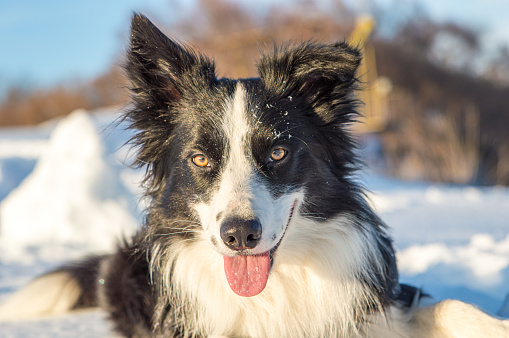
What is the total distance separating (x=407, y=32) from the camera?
32656 millimetres

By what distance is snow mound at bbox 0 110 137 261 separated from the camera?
21.2ft

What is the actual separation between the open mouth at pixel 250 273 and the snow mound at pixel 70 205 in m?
3.97

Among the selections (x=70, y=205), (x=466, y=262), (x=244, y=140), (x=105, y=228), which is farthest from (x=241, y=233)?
(x=70, y=205)

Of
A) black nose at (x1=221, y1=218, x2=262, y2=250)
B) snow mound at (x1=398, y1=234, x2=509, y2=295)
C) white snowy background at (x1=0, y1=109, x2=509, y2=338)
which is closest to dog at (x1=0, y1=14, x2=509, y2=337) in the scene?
black nose at (x1=221, y1=218, x2=262, y2=250)

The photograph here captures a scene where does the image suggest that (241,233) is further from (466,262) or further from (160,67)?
(466,262)

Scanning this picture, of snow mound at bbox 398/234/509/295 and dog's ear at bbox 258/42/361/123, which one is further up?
dog's ear at bbox 258/42/361/123

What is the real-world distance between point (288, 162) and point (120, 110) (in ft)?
4.23

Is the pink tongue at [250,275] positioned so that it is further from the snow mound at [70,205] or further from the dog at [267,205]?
the snow mound at [70,205]

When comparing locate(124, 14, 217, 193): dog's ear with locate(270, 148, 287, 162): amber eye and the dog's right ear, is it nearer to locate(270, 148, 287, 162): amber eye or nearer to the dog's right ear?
the dog's right ear

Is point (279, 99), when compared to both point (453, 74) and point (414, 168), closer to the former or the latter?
point (414, 168)

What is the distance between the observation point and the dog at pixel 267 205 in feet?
8.62

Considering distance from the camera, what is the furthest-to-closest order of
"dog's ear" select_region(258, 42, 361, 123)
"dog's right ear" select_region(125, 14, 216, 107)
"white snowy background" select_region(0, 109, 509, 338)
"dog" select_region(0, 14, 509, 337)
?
"white snowy background" select_region(0, 109, 509, 338), "dog's ear" select_region(258, 42, 361, 123), "dog's right ear" select_region(125, 14, 216, 107), "dog" select_region(0, 14, 509, 337)

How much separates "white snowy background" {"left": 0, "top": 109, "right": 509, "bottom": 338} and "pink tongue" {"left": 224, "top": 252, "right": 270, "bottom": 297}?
134 centimetres


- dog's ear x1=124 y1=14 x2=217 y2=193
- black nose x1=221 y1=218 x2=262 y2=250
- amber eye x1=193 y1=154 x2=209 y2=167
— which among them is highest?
dog's ear x1=124 y1=14 x2=217 y2=193
